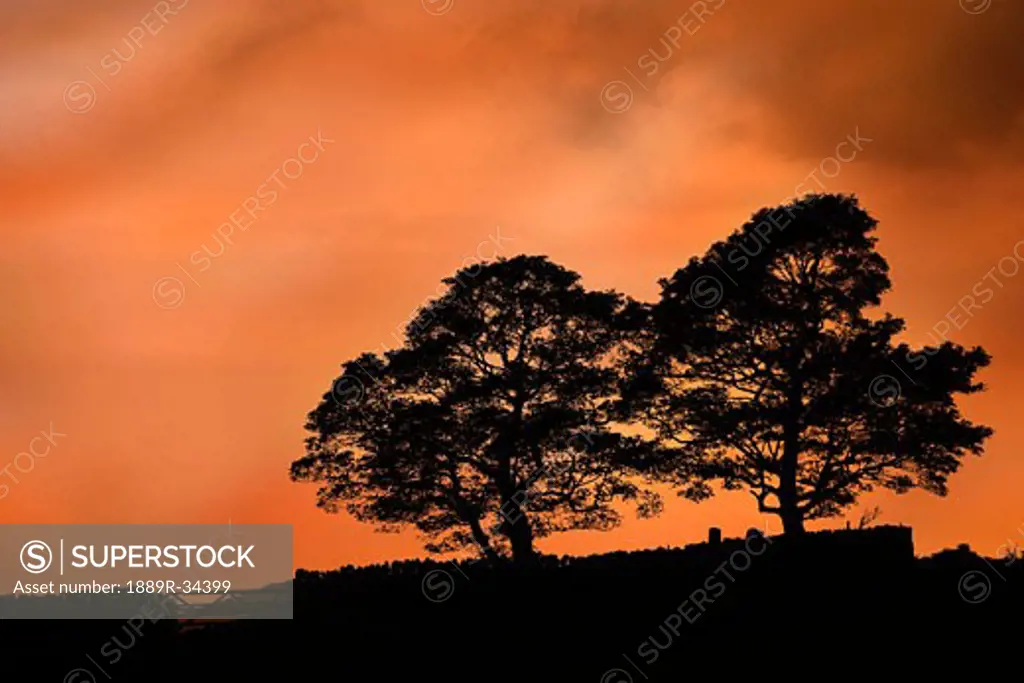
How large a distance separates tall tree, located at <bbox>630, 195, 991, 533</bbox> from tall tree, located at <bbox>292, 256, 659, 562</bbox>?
2455mm

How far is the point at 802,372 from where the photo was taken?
47.5 m

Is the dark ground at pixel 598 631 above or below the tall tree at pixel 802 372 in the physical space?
below

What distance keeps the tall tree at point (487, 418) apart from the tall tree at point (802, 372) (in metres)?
2.45

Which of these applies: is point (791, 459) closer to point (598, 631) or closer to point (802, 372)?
point (802, 372)

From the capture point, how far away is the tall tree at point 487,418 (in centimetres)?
4888

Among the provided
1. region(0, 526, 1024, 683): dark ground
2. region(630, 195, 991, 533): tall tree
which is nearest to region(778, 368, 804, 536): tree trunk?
region(630, 195, 991, 533): tall tree

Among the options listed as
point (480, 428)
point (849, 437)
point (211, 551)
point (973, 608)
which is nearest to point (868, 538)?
point (849, 437)

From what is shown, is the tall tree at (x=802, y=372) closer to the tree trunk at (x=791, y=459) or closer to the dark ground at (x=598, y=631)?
the tree trunk at (x=791, y=459)

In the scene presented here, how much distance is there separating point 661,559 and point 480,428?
42.5 feet

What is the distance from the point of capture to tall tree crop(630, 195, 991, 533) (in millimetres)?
47406

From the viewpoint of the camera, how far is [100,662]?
87.1 ft

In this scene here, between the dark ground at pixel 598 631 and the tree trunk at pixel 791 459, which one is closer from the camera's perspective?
the dark ground at pixel 598 631

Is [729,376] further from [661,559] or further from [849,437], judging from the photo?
[661,559]

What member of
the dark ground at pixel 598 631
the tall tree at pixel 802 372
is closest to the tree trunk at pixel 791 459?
the tall tree at pixel 802 372
